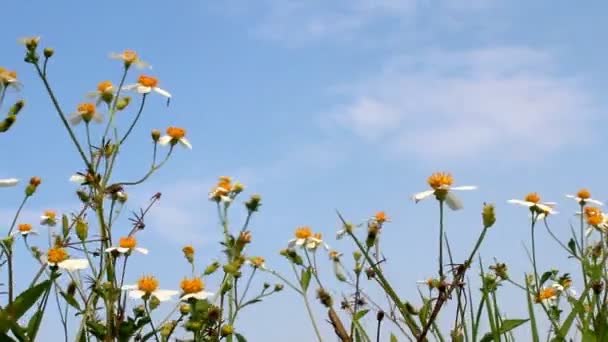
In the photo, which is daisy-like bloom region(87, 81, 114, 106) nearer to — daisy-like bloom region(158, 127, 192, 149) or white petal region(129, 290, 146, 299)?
daisy-like bloom region(158, 127, 192, 149)

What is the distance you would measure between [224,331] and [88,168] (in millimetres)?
860

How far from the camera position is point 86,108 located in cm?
355

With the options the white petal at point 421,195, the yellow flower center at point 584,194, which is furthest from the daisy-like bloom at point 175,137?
the yellow flower center at point 584,194

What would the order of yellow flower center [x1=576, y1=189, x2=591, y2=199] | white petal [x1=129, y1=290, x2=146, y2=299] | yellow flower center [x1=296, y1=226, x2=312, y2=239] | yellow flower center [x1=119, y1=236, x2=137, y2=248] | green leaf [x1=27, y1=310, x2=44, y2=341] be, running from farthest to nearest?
yellow flower center [x1=576, y1=189, x2=591, y2=199] < yellow flower center [x1=296, y1=226, x2=312, y2=239] < yellow flower center [x1=119, y1=236, x2=137, y2=248] < white petal [x1=129, y1=290, x2=146, y2=299] < green leaf [x1=27, y1=310, x2=44, y2=341]

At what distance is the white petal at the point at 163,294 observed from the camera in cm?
Result: 283

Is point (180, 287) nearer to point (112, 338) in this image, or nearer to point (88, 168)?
point (112, 338)

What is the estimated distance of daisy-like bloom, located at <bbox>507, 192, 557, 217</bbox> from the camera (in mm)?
3586

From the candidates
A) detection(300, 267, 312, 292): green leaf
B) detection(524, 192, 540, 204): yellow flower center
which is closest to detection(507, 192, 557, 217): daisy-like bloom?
detection(524, 192, 540, 204): yellow flower center

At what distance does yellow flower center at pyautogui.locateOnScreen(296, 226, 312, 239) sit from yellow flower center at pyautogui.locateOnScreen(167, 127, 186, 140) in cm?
82

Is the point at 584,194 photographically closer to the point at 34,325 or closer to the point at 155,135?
the point at 155,135

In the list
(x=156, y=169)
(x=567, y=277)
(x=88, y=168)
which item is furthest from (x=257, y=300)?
(x=567, y=277)

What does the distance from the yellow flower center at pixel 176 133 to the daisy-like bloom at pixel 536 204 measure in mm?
1649

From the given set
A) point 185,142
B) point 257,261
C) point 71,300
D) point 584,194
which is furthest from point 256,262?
point 584,194

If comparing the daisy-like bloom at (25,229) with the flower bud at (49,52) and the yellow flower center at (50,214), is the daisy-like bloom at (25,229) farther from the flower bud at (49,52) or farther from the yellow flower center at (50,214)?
the flower bud at (49,52)
